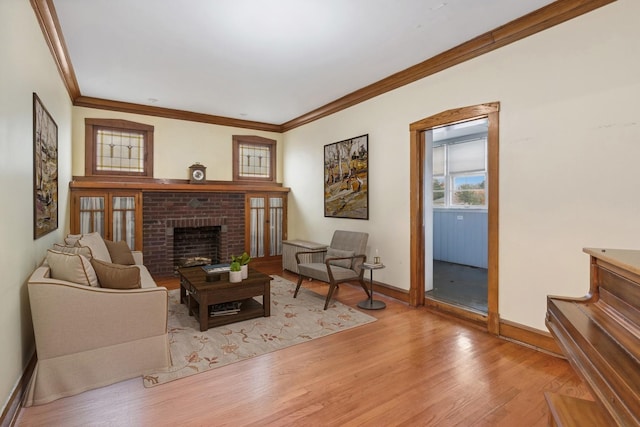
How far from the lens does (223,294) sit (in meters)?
3.39

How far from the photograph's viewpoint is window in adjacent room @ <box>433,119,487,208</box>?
6566mm

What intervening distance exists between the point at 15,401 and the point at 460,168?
7.19m

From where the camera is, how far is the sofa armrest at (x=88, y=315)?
86.0 inches

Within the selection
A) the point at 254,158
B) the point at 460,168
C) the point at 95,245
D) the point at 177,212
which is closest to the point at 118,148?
the point at 177,212

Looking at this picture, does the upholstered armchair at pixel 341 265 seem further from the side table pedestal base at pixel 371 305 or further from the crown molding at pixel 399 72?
the crown molding at pixel 399 72

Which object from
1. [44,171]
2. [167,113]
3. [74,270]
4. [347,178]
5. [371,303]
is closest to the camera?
[74,270]

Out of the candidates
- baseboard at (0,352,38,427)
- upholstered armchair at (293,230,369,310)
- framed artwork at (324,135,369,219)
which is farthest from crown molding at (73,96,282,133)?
baseboard at (0,352,38,427)

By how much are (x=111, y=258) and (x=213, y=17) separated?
309cm

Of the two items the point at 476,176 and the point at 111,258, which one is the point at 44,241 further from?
the point at 476,176

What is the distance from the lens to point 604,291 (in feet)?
5.02

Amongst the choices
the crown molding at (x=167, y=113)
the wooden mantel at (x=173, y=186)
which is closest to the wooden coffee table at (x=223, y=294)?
the wooden mantel at (x=173, y=186)

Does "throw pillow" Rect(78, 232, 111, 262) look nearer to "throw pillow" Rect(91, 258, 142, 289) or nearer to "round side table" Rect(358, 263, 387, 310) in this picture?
"throw pillow" Rect(91, 258, 142, 289)

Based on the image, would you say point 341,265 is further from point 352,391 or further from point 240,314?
point 352,391

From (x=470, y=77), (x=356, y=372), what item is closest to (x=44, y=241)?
(x=356, y=372)
